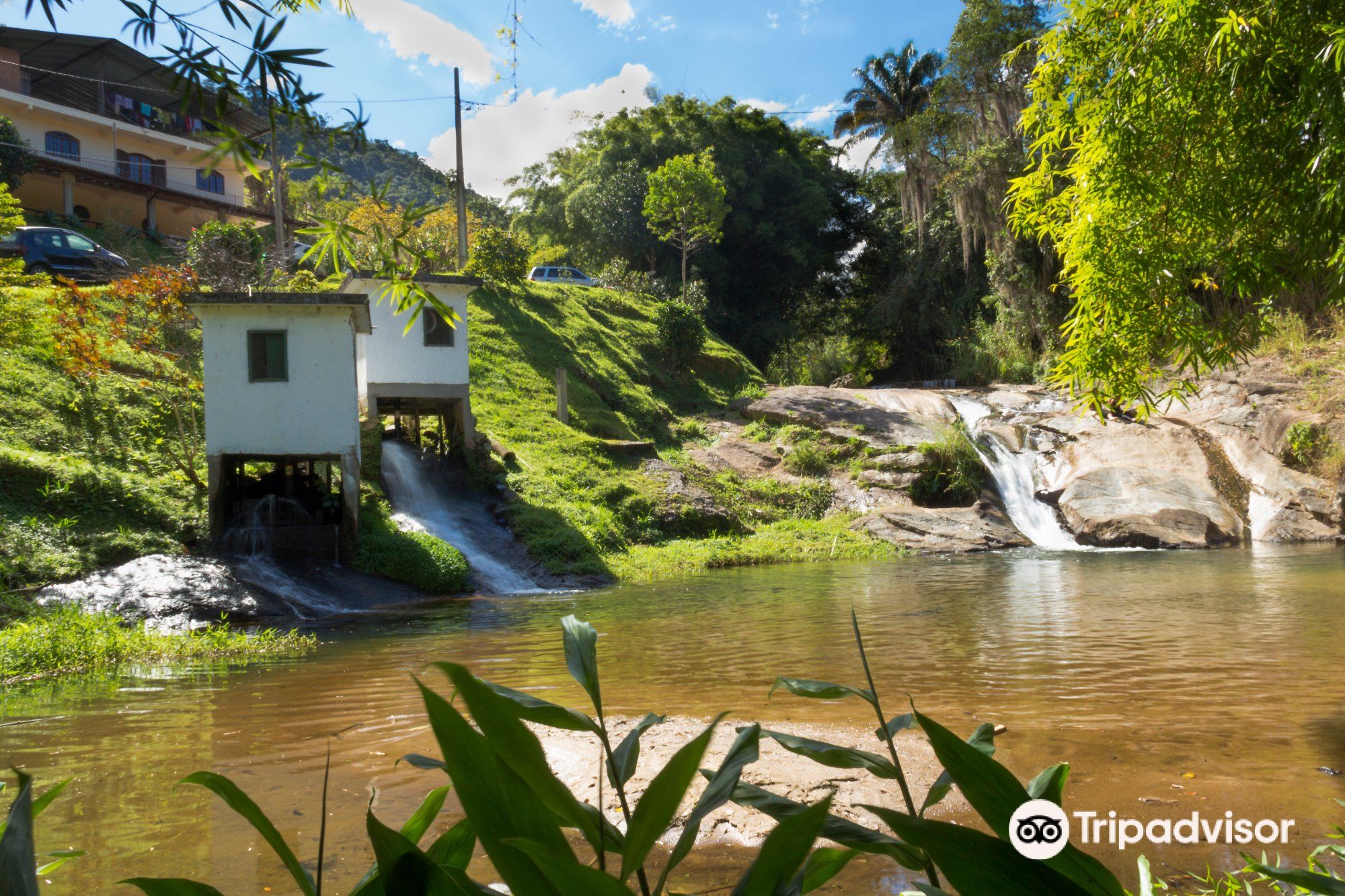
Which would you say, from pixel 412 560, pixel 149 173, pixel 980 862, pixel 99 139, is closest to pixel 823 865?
pixel 980 862

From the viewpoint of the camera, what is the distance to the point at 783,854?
0.66 m

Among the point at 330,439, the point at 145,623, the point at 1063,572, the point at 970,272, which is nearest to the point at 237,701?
the point at 145,623

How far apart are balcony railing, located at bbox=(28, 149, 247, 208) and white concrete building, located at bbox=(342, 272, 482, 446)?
16.6 m

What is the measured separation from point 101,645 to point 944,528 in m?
14.6

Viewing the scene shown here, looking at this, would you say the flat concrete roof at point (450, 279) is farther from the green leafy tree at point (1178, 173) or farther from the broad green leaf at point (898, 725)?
the broad green leaf at point (898, 725)

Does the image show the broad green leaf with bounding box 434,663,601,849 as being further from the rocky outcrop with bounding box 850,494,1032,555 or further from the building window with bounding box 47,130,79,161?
the building window with bounding box 47,130,79,161

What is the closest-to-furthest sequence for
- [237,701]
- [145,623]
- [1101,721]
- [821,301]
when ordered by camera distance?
[1101,721]
[237,701]
[145,623]
[821,301]

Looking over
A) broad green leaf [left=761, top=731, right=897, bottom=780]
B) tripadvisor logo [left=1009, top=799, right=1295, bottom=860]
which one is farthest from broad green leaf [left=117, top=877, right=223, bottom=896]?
tripadvisor logo [left=1009, top=799, right=1295, bottom=860]

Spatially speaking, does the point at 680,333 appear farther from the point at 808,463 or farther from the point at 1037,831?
the point at 1037,831

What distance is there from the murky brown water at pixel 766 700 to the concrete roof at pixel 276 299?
193 inches

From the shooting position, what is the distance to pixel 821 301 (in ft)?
126

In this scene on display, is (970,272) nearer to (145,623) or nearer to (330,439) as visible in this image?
(330,439)

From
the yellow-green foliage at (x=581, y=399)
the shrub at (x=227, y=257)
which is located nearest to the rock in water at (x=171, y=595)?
the yellow-green foliage at (x=581, y=399)

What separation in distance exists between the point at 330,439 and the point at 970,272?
25.3 meters
